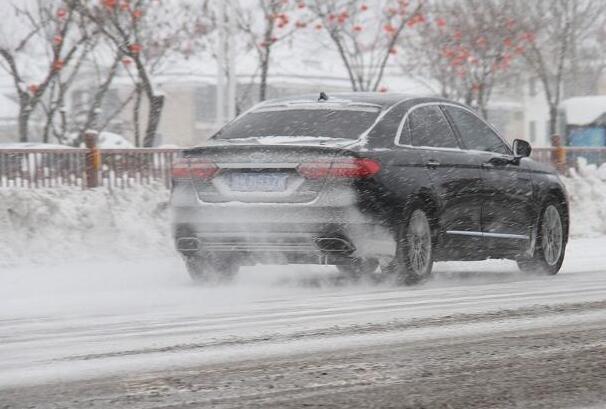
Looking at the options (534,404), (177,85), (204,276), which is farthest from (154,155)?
(177,85)

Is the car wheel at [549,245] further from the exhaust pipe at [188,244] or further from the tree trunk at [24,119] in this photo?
the tree trunk at [24,119]

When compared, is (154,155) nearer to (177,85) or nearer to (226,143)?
(226,143)

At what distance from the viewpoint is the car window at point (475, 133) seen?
37.8 feet

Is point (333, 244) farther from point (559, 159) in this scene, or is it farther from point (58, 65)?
point (58, 65)

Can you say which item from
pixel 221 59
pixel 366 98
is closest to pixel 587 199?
pixel 221 59

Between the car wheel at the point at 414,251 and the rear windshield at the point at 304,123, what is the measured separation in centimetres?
79

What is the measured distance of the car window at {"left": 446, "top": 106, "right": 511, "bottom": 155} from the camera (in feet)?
37.8

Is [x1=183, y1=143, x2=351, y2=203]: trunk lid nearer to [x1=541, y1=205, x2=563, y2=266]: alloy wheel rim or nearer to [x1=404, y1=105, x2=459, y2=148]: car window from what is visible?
[x1=404, y1=105, x2=459, y2=148]: car window

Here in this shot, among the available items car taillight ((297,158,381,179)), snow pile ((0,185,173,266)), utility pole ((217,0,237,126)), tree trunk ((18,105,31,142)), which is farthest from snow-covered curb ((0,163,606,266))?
tree trunk ((18,105,31,142))

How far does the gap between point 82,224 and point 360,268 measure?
4.73 m

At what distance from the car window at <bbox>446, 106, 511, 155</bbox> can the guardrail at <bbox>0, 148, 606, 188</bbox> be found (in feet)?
16.9

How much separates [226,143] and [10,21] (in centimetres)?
1851

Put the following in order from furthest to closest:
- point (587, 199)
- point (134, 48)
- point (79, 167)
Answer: point (134, 48) → point (587, 199) → point (79, 167)

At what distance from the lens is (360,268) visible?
438 inches
